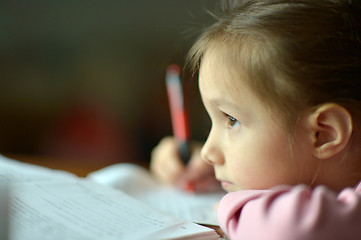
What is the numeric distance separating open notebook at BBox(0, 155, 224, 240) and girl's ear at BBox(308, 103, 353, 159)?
0.54 feet

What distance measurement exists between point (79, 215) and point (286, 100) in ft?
0.92

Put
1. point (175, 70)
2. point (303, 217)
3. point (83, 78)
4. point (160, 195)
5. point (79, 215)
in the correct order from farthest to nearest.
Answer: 1. point (83, 78)
2. point (175, 70)
3. point (160, 195)
4. point (79, 215)
5. point (303, 217)

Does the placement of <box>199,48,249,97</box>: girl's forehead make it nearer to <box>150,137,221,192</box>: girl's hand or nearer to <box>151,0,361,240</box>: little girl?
<box>151,0,361,240</box>: little girl

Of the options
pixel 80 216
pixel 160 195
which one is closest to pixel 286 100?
pixel 80 216

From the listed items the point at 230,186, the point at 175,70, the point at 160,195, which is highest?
the point at 175,70

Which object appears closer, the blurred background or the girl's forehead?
the girl's forehead

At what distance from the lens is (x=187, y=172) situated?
91 cm

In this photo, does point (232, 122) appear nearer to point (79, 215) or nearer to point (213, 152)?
point (213, 152)

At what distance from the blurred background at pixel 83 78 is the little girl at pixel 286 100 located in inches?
42.5

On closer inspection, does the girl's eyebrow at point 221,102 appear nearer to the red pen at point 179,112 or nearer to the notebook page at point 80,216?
the notebook page at point 80,216

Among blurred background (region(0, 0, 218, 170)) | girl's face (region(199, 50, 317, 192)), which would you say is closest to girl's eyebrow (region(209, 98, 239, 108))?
girl's face (region(199, 50, 317, 192))

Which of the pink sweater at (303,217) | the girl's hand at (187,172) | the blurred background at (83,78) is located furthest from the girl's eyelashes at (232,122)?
the blurred background at (83,78)

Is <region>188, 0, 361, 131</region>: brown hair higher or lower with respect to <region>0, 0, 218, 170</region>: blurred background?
higher

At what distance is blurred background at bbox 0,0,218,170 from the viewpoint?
5.41ft
